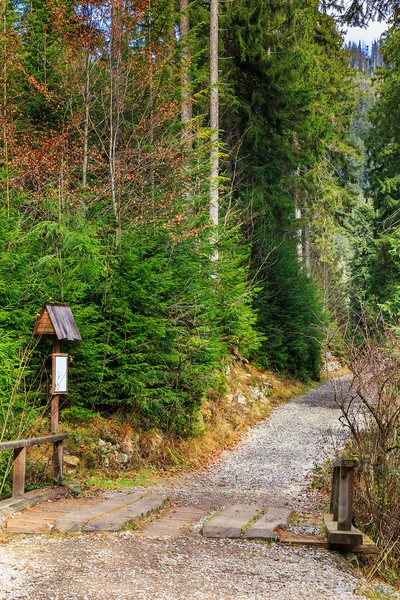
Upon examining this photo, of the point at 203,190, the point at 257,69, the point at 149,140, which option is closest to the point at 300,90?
the point at 257,69

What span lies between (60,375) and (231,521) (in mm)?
2903

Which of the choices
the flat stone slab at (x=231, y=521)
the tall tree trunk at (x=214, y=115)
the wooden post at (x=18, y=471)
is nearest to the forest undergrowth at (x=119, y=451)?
the wooden post at (x=18, y=471)

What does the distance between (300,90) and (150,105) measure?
8255mm

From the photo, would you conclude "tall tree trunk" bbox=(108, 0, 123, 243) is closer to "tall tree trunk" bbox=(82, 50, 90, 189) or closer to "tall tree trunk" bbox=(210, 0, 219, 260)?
"tall tree trunk" bbox=(82, 50, 90, 189)

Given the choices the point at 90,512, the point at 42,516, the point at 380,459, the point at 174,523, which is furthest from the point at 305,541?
the point at 42,516

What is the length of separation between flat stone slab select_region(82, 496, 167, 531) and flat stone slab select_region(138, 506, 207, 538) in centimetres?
14

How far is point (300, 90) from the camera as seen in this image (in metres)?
18.9

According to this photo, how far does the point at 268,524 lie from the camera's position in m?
6.18

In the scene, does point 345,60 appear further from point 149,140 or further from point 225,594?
point 225,594

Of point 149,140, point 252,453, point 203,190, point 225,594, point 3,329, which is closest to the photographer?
point 225,594

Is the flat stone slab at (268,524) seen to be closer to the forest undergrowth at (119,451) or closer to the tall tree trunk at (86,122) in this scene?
the forest undergrowth at (119,451)

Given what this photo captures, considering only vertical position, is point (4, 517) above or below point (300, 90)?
below

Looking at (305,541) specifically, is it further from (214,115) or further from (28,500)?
(214,115)

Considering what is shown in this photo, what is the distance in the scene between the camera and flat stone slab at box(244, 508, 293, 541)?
5.87 metres
